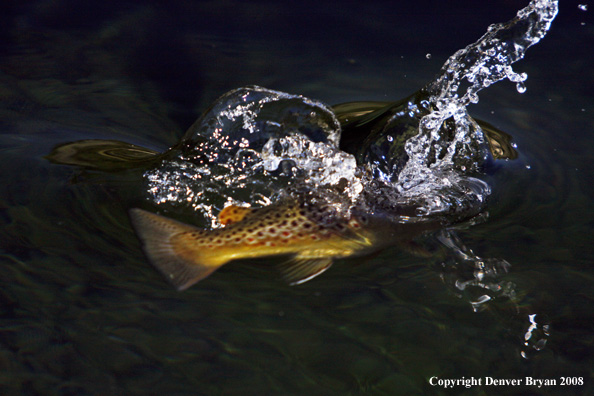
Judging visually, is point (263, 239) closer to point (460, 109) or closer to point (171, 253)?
point (171, 253)

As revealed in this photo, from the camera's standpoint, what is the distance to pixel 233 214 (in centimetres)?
345

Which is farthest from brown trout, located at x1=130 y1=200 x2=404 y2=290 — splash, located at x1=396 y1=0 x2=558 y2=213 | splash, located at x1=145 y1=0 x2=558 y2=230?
splash, located at x1=396 y1=0 x2=558 y2=213

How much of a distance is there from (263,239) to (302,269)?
0.29m

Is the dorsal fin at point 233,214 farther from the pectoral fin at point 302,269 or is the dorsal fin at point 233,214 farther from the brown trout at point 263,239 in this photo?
the pectoral fin at point 302,269

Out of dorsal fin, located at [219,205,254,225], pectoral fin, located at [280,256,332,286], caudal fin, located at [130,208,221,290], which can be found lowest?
pectoral fin, located at [280,256,332,286]

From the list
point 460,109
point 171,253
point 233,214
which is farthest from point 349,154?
point 171,253

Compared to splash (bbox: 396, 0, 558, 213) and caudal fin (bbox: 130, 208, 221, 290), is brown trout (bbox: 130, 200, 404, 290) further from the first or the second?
splash (bbox: 396, 0, 558, 213)

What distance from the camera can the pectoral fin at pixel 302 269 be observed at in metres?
3.28

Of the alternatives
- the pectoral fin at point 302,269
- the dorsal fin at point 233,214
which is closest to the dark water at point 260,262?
the pectoral fin at point 302,269

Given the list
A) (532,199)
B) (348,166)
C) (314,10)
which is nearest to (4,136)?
(348,166)

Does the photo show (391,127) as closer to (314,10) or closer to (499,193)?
(499,193)

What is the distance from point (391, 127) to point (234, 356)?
2.57 meters

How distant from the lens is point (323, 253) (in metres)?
3.38

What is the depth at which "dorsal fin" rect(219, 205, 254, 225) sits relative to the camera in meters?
3.42
